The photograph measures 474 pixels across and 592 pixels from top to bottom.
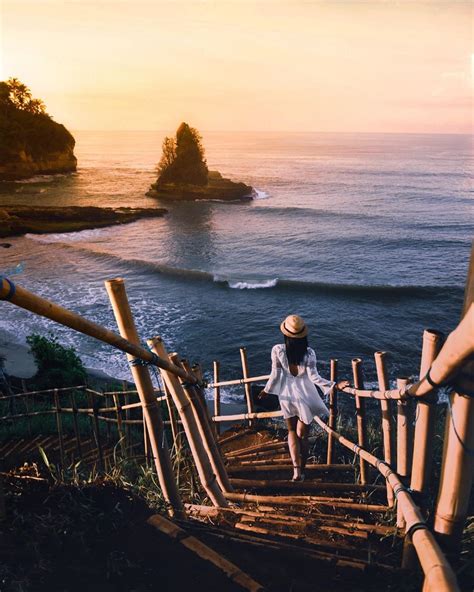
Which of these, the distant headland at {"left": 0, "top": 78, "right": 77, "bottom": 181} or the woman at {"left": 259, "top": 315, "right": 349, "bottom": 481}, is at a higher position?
the distant headland at {"left": 0, "top": 78, "right": 77, "bottom": 181}

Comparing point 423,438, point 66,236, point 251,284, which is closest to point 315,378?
point 423,438

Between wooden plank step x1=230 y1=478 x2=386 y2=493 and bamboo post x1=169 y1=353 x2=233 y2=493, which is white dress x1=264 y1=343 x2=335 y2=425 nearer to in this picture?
wooden plank step x1=230 y1=478 x2=386 y2=493

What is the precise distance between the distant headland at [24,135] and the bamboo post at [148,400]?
57.7 metres

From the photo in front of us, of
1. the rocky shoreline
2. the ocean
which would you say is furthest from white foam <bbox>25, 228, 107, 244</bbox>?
the rocky shoreline

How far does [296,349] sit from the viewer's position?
15.4 ft

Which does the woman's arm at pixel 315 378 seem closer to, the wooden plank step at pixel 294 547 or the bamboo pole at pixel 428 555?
the wooden plank step at pixel 294 547

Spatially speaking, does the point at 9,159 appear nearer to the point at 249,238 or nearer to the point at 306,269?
the point at 249,238

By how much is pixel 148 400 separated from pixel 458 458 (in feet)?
6.25

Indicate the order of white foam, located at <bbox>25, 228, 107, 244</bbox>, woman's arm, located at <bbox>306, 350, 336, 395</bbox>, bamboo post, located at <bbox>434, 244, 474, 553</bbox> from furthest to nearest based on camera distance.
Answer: white foam, located at <bbox>25, 228, 107, 244</bbox> → woman's arm, located at <bbox>306, 350, 336, 395</bbox> → bamboo post, located at <bbox>434, 244, 474, 553</bbox>

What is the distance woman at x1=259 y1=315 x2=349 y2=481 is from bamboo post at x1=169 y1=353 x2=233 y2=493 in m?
1.01

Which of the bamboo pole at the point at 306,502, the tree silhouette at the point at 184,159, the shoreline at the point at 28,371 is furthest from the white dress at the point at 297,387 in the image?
the tree silhouette at the point at 184,159

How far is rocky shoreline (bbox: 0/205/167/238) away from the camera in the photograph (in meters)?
34.1

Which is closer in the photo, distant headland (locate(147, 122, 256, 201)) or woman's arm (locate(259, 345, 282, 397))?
woman's arm (locate(259, 345, 282, 397))

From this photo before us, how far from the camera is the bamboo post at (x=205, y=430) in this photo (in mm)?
3660
